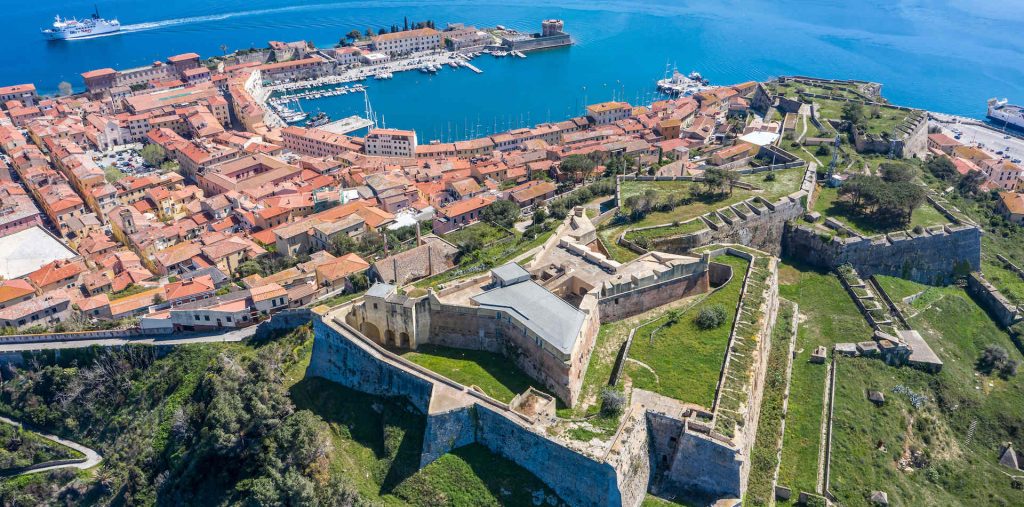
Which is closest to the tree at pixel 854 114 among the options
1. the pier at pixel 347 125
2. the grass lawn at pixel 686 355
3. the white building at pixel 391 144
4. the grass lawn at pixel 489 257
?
the grass lawn at pixel 489 257

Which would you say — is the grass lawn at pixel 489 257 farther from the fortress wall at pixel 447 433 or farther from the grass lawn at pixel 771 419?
the grass lawn at pixel 771 419

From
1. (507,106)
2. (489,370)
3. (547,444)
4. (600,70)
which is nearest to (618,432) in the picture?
(547,444)

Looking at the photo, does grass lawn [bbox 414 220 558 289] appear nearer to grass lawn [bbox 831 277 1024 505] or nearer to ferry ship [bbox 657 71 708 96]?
grass lawn [bbox 831 277 1024 505]

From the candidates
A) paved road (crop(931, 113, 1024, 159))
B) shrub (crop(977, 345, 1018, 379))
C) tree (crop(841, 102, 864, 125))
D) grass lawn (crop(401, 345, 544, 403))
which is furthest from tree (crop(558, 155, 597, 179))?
paved road (crop(931, 113, 1024, 159))

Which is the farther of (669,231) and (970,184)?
(970,184)

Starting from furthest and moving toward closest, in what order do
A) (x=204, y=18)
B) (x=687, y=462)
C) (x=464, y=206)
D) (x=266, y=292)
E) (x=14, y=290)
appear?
(x=204, y=18)
(x=464, y=206)
(x=14, y=290)
(x=266, y=292)
(x=687, y=462)

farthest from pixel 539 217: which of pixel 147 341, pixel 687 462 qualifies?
pixel 687 462

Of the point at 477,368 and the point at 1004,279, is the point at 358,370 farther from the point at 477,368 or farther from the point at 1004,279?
the point at 1004,279
